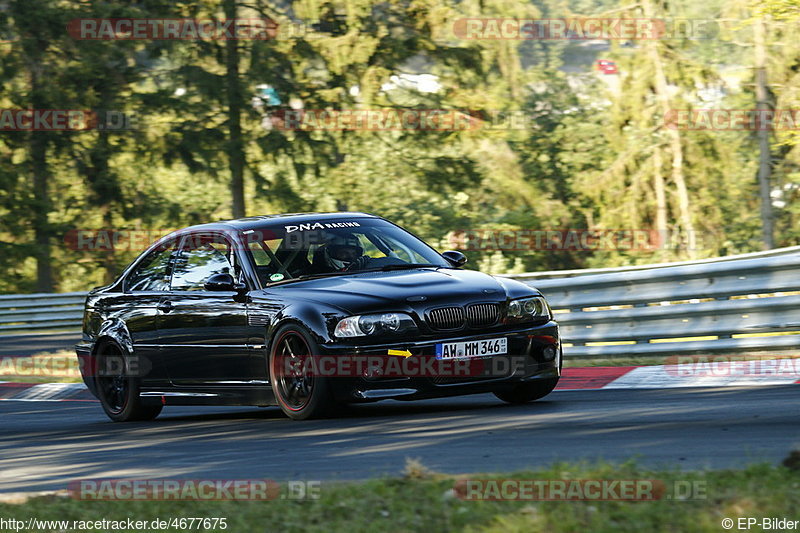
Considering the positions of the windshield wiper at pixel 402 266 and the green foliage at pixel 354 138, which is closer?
the windshield wiper at pixel 402 266

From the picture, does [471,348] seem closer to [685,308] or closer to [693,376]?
[693,376]

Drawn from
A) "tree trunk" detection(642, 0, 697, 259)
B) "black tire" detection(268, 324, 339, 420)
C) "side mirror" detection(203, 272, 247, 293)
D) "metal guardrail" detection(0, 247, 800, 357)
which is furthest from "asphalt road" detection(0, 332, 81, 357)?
"tree trunk" detection(642, 0, 697, 259)

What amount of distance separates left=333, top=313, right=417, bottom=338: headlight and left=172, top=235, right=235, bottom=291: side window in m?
1.56

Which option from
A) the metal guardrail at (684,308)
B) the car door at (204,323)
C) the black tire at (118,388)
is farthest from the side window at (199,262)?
the metal guardrail at (684,308)

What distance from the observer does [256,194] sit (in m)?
33.9

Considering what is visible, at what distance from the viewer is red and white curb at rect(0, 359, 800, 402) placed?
9.05 m

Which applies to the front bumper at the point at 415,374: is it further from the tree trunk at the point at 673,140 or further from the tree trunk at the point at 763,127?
the tree trunk at the point at 673,140

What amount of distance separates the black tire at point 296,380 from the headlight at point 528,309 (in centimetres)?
134

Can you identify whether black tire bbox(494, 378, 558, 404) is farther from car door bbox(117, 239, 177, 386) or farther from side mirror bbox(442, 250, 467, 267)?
car door bbox(117, 239, 177, 386)

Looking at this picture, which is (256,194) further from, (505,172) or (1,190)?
(505,172)

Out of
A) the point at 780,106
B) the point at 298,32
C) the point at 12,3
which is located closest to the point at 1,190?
the point at 12,3

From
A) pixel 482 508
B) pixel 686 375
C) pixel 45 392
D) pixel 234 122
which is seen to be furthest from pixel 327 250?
pixel 234 122

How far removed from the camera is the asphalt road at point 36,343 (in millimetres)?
19703

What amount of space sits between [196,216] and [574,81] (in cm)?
2007
